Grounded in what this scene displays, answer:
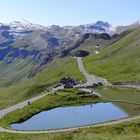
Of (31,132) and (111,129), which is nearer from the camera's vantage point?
(111,129)

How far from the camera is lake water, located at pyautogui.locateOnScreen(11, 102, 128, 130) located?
107 metres

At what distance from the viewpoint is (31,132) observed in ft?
318

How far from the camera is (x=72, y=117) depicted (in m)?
116

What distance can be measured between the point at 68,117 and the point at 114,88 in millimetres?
71997

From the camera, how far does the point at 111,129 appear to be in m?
88.3

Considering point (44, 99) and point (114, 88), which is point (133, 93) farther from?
point (44, 99)

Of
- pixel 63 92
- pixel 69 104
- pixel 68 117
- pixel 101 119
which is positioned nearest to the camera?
pixel 101 119

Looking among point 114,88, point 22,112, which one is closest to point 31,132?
point 22,112

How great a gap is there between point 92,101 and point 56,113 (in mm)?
24920

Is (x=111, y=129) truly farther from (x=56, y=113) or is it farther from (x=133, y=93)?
(x=133, y=93)

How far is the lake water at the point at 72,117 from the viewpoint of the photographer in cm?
10681

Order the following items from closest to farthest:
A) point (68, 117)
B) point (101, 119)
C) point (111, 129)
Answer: point (111, 129)
point (101, 119)
point (68, 117)

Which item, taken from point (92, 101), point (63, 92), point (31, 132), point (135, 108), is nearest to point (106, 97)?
point (92, 101)

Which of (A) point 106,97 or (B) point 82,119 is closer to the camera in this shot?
(B) point 82,119
